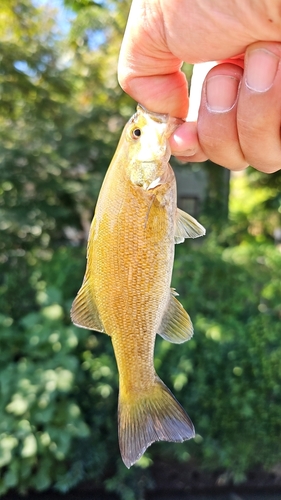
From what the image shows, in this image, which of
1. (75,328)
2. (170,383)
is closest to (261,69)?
(75,328)

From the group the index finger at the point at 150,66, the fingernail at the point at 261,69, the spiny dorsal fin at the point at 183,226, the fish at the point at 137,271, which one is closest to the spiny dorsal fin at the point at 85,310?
the fish at the point at 137,271

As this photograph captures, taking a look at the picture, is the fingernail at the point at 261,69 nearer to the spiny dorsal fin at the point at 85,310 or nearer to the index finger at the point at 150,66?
the index finger at the point at 150,66

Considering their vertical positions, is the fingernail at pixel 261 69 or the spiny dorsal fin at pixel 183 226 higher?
the fingernail at pixel 261 69

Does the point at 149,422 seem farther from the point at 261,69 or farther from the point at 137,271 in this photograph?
the point at 261,69

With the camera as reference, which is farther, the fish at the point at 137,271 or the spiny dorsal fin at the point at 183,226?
the spiny dorsal fin at the point at 183,226

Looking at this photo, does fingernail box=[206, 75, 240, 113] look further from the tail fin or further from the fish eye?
the tail fin

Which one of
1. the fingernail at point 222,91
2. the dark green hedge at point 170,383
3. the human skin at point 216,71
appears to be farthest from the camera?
the dark green hedge at point 170,383

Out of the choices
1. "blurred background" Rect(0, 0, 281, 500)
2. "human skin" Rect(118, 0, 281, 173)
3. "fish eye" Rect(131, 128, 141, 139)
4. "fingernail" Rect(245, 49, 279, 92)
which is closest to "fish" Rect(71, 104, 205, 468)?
"fish eye" Rect(131, 128, 141, 139)
